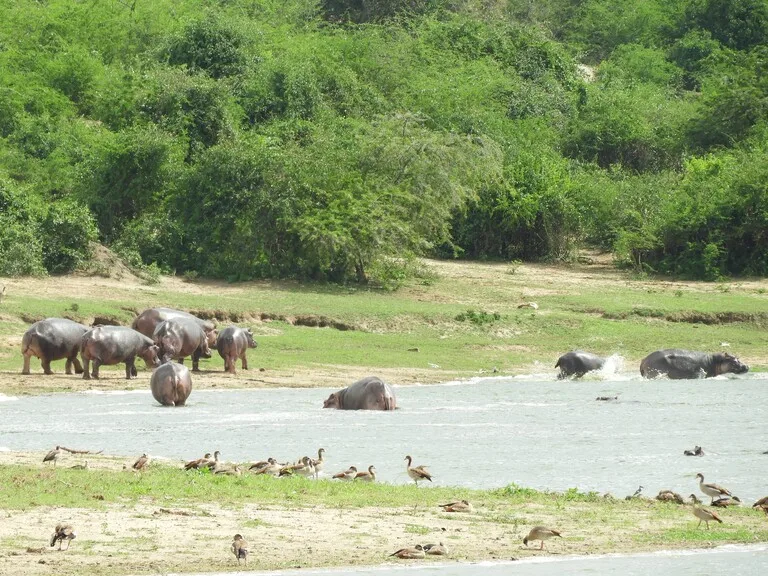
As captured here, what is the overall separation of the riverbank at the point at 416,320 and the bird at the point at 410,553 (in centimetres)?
1154

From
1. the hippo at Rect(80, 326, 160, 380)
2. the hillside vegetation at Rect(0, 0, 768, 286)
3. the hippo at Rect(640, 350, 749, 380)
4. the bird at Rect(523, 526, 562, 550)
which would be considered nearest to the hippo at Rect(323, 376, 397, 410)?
the hippo at Rect(80, 326, 160, 380)

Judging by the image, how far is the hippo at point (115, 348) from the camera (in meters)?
22.2

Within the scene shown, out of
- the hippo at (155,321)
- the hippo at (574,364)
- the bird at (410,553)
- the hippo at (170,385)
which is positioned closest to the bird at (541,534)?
the bird at (410,553)

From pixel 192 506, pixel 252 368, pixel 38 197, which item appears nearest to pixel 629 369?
pixel 252 368

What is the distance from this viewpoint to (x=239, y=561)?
10.1m

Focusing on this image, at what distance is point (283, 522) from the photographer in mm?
11562

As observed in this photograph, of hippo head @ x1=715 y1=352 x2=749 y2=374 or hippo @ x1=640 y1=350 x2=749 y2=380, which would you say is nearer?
hippo @ x1=640 y1=350 x2=749 y2=380

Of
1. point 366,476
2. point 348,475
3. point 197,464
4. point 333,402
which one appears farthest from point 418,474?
point 333,402

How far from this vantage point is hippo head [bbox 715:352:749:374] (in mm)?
26547

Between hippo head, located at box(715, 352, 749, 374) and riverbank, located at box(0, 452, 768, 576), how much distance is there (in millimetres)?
13867

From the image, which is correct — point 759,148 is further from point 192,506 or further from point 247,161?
point 192,506

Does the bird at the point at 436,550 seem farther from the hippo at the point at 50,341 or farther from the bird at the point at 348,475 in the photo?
the hippo at the point at 50,341

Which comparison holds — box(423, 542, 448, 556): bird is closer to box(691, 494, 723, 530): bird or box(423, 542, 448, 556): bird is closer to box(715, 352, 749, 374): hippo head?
box(691, 494, 723, 530): bird

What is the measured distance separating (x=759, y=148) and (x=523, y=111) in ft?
31.6
